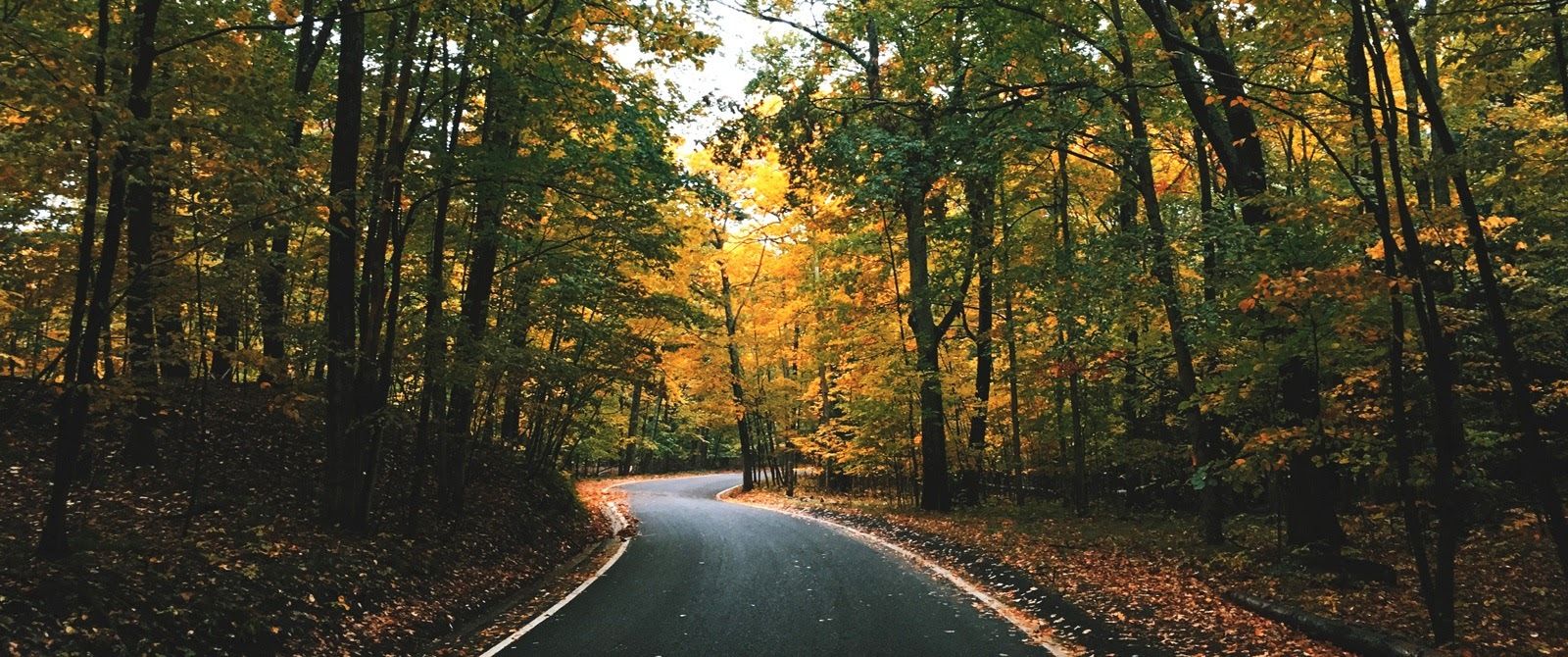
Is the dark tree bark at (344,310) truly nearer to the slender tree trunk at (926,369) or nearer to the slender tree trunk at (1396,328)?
the slender tree trunk at (1396,328)

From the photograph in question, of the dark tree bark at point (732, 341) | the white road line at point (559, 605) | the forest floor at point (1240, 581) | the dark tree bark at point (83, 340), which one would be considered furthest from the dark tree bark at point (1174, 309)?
the dark tree bark at point (732, 341)

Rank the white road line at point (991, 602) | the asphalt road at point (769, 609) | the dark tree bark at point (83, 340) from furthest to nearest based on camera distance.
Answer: the asphalt road at point (769, 609), the white road line at point (991, 602), the dark tree bark at point (83, 340)

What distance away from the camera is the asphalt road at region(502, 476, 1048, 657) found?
6660 millimetres

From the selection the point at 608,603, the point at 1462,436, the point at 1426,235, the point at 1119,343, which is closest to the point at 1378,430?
the point at 1462,436

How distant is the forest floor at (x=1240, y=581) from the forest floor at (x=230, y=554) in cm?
615

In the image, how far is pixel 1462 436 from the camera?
9.49 meters

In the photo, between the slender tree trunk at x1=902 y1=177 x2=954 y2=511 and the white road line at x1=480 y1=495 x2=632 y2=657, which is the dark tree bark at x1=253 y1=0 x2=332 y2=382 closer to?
the white road line at x1=480 y1=495 x2=632 y2=657

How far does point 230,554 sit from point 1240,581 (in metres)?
10.1

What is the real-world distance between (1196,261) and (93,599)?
13504mm

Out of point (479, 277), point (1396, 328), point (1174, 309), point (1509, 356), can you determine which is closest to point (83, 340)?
point (479, 277)

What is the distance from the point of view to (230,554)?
7090 millimetres

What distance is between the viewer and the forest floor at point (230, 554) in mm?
5402

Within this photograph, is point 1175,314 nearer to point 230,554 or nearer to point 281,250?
point 230,554

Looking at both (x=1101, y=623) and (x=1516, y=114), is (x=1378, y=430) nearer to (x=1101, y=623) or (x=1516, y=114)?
(x=1101, y=623)
